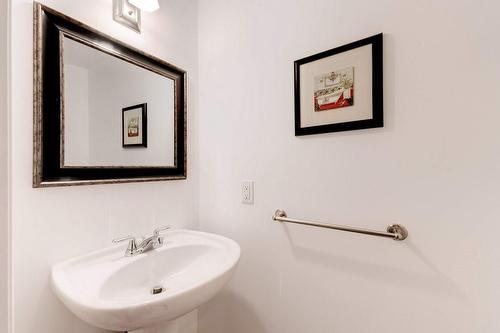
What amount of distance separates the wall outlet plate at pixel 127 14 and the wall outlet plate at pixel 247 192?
0.88 m

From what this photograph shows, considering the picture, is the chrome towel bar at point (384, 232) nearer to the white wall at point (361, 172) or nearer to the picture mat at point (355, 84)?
the white wall at point (361, 172)

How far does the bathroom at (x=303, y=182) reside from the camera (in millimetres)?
715

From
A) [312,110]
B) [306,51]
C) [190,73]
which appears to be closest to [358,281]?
[312,110]

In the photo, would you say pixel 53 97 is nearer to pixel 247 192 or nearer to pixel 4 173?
pixel 4 173

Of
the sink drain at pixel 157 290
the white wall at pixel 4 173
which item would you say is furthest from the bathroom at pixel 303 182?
the sink drain at pixel 157 290

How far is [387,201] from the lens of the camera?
0.85 meters

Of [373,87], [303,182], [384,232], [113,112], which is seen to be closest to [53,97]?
[113,112]

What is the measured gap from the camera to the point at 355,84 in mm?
900

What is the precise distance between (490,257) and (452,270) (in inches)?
4.1

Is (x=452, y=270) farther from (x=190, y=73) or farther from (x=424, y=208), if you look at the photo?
(x=190, y=73)

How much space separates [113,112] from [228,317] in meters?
1.20

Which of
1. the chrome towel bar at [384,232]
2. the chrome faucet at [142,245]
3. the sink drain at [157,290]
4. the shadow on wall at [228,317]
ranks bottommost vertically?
the shadow on wall at [228,317]

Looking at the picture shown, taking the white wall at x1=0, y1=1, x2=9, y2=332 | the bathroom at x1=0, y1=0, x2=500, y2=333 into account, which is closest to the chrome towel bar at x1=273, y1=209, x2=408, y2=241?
the bathroom at x1=0, y1=0, x2=500, y2=333

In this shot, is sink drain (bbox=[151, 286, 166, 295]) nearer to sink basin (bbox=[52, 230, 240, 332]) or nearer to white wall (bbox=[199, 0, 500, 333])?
sink basin (bbox=[52, 230, 240, 332])
